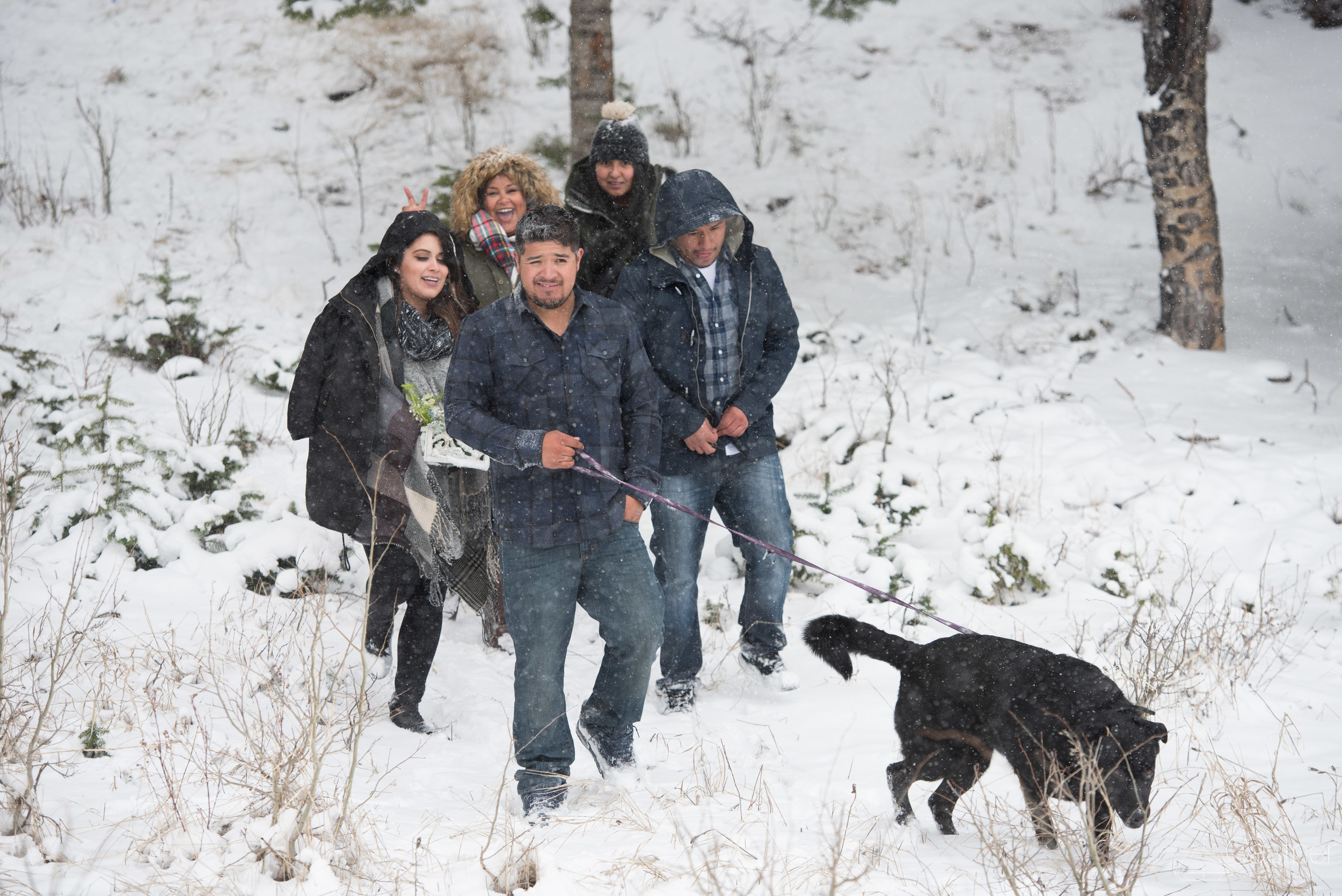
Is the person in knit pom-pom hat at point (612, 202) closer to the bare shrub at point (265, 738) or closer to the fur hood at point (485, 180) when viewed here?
the fur hood at point (485, 180)

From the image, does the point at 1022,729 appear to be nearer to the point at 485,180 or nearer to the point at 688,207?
the point at 688,207

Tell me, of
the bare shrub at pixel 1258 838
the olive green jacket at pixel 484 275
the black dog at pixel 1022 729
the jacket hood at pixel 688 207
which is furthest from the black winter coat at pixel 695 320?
the bare shrub at pixel 1258 838

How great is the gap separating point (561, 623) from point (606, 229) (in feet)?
6.35

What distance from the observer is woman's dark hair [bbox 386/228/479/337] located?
3139 mm

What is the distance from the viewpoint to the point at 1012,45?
10.4 m

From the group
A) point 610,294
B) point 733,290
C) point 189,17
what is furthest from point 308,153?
point 733,290

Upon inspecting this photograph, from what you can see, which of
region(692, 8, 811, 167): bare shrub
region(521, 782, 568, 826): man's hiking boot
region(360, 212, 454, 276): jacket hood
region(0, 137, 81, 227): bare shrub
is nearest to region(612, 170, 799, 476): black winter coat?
region(360, 212, 454, 276): jacket hood

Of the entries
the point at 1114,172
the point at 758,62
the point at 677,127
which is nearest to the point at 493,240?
the point at 677,127

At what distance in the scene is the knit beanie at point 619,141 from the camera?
12.7 ft

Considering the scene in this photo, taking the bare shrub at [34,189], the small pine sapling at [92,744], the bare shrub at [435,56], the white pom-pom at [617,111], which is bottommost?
the small pine sapling at [92,744]

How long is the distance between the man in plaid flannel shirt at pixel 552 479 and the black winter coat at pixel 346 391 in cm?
59

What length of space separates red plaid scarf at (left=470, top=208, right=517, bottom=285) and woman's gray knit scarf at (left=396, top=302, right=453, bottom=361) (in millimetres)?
489

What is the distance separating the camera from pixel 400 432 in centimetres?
317

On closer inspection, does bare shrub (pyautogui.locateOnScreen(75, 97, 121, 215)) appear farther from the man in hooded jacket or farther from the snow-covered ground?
the man in hooded jacket
